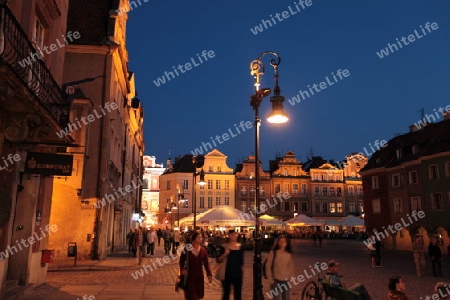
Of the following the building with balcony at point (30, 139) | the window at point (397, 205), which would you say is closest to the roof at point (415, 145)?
the window at point (397, 205)

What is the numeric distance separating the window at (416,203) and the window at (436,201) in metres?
1.82

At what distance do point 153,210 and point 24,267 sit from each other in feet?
230

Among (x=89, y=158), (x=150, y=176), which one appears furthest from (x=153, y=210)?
(x=89, y=158)

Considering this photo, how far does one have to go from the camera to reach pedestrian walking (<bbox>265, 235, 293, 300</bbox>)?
960 centimetres

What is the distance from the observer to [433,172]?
37531 mm

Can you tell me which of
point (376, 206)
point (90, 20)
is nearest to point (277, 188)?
point (376, 206)

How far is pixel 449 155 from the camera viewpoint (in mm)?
35625

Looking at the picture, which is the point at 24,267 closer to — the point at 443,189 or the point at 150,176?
the point at 443,189

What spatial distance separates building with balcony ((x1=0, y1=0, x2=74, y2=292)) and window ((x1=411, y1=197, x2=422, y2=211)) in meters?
34.4

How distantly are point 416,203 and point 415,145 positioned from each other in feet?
18.0

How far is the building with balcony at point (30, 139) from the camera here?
31.2 ft

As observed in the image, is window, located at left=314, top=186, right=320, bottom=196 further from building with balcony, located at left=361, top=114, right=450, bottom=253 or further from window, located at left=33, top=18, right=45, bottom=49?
window, located at left=33, top=18, right=45, bottom=49

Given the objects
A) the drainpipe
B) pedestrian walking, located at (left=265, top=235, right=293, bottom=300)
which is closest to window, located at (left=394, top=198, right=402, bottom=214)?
the drainpipe

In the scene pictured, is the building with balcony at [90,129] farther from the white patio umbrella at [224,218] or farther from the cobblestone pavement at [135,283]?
A: the white patio umbrella at [224,218]
